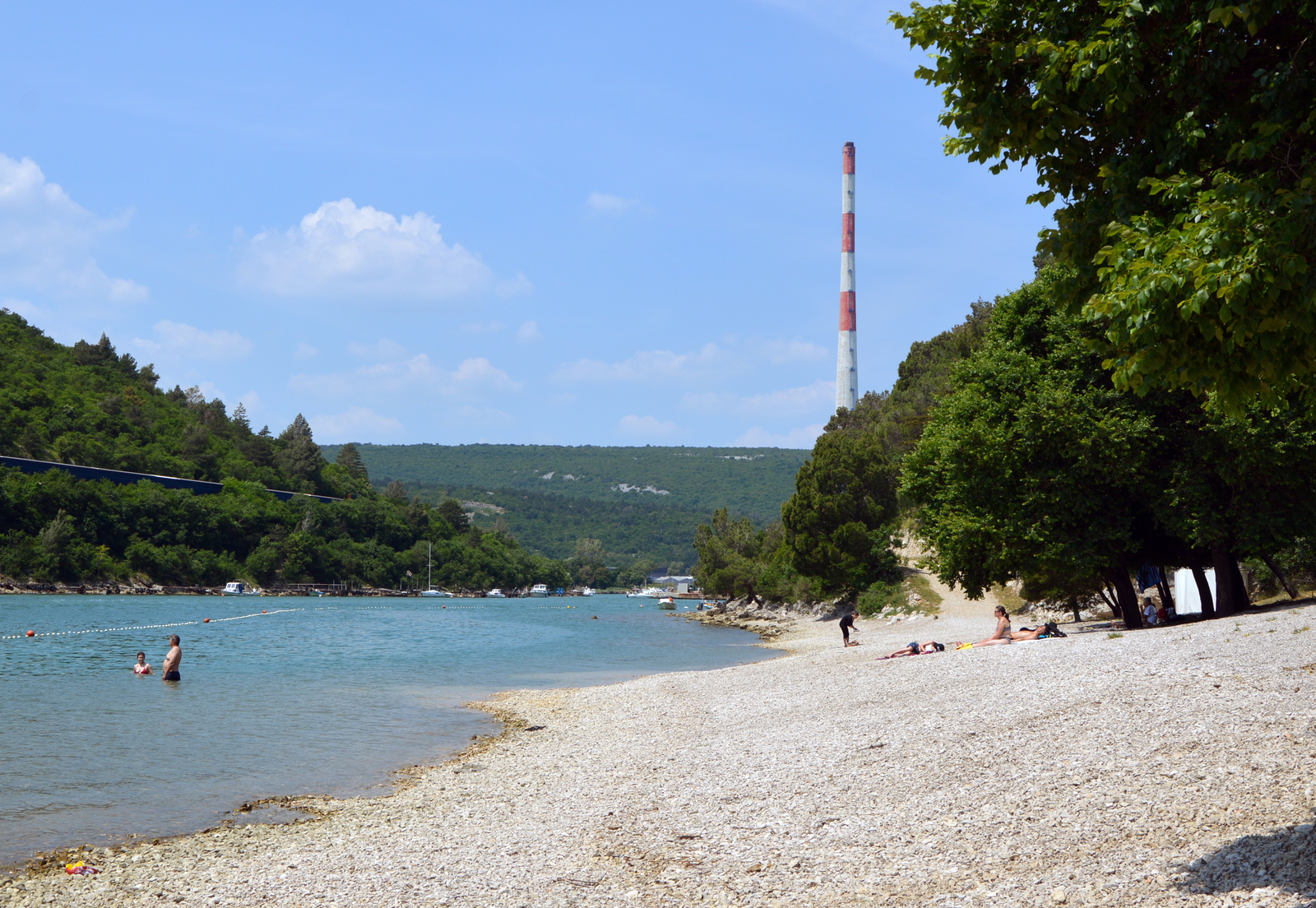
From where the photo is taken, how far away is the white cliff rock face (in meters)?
7.35

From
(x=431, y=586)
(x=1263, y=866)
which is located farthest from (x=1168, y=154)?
→ (x=431, y=586)

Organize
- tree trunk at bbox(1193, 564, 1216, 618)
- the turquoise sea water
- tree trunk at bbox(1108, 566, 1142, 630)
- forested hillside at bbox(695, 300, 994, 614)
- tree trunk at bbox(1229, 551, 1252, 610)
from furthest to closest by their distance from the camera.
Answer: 1. forested hillside at bbox(695, 300, 994, 614)
2. tree trunk at bbox(1193, 564, 1216, 618)
3. tree trunk at bbox(1108, 566, 1142, 630)
4. tree trunk at bbox(1229, 551, 1252, 610)
5. the turquoise sea water

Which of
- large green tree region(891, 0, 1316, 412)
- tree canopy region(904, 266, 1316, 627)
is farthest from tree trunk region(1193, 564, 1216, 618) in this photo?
large green tree region(891, 0, 1316, 412)

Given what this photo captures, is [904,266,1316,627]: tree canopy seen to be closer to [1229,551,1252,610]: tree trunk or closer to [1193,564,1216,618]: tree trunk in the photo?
[1229,551,1252,610]: tree trunk

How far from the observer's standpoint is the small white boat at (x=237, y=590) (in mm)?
135625

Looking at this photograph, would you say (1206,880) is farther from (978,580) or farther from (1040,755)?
(978,580)

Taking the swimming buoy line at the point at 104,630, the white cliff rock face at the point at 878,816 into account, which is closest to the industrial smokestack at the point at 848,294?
the swimming buoy line at the point at 104,630

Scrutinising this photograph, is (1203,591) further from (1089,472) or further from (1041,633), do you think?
(1041,633)

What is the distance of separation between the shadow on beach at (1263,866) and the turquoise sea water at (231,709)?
1129cm

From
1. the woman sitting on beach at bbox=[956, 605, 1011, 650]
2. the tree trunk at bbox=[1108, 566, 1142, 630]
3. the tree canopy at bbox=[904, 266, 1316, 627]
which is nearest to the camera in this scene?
the tree canopy at bbox=[904, 266, 1316, 627]

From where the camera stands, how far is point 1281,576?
28.2 meters

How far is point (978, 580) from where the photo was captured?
29.1m

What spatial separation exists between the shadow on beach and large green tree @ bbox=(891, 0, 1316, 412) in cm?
317

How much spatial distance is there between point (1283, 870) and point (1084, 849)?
1.41 metres
